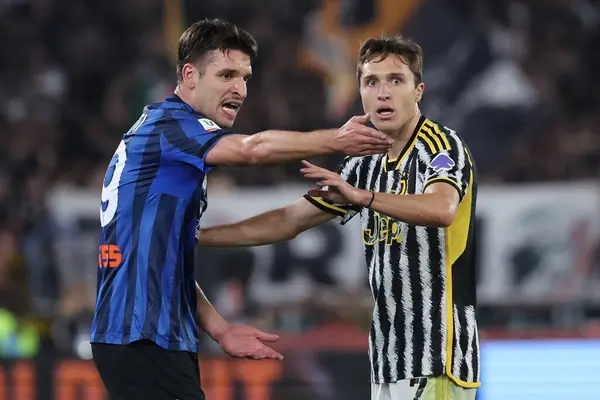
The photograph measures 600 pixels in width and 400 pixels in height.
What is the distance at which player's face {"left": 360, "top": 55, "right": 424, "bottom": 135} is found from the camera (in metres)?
3.70

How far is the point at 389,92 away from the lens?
12.1ft

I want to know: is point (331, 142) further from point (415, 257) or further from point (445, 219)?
point (415, 257)

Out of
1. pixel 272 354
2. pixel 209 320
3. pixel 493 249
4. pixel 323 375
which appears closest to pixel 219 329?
pixel 209 320

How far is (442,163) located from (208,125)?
866 millimetres

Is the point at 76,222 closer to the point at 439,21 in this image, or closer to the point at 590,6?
the point at 439,21

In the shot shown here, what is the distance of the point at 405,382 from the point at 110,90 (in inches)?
378

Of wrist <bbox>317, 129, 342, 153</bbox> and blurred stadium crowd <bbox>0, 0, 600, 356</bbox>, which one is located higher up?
blurred stadium crowd <bbox>0, 0, 600, 356</bbox>

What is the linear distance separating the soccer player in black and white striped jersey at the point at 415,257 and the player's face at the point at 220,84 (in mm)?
459

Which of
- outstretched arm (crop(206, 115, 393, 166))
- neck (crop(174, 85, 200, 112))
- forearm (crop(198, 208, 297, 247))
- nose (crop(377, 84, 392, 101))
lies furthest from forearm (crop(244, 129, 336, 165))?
forearm (crop(198, 208, 297, 247))

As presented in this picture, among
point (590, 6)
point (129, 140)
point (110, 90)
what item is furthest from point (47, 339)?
point (590, 6)

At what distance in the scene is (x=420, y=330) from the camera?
369 centimetres

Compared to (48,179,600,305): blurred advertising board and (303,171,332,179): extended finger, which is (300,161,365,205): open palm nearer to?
(303,171,332,179): extended finger

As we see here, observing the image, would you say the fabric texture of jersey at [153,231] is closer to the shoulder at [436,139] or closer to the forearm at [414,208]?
the forearm at [414,208]

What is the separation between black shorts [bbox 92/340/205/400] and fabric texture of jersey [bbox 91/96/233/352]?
4 cm
